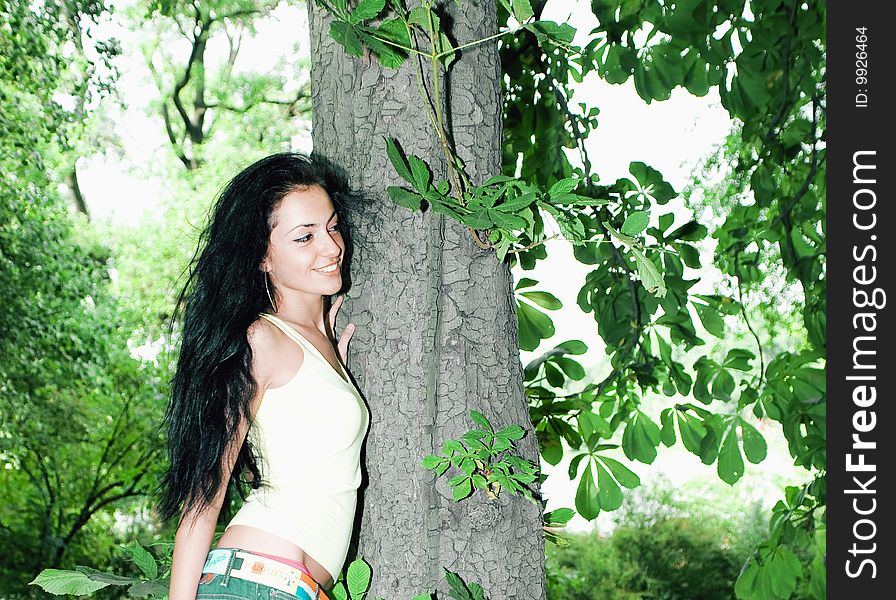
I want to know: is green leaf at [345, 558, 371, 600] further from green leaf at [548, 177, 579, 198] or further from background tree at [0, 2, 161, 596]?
background tree at [0, 2, 161, 596]

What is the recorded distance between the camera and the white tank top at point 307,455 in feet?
3.22

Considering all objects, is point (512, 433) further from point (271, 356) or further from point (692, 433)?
point (692, 433)

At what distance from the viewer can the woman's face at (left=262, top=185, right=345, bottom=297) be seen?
1.02m

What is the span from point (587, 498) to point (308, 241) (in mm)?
759

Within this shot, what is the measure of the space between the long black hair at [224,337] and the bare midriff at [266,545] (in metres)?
0.05

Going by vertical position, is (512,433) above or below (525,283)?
below

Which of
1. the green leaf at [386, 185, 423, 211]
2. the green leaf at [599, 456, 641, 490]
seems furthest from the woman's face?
the green leaf at [599, 456, 641, 490]

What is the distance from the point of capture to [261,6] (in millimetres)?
3604

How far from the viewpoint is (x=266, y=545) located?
0.97m

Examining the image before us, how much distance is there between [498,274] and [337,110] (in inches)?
11.9

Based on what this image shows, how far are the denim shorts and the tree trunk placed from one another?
0.13 metres

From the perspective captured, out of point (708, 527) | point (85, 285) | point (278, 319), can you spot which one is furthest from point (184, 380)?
point (708, 527)

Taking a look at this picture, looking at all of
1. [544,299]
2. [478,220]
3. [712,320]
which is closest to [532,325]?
[544,299]

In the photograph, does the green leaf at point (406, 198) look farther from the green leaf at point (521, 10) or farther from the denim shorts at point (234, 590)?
the denim shorts at point (234, 590)
